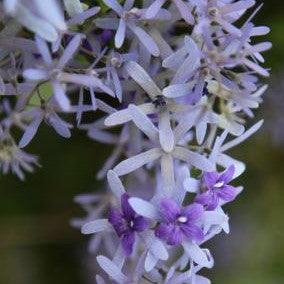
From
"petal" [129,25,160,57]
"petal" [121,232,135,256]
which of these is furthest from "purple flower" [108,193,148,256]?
"petal" [129,25,160,57]

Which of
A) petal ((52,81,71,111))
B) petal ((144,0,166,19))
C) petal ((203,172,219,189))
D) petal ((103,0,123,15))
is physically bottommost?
petal ((203,172,219,189))

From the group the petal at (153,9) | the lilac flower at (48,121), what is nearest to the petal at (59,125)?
the lilac flower at (48,121)

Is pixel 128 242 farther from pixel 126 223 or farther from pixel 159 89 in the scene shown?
pixel 159 89

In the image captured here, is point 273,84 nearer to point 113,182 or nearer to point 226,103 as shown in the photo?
point 226,103

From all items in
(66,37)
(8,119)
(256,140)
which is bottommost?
(256,140)

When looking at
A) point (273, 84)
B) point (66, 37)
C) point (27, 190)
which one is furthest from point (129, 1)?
point (27, 190)

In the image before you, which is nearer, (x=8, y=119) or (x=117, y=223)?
(x=117, y=223)

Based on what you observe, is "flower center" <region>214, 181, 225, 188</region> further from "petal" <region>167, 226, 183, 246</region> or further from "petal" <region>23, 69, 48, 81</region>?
"petal" <region>23, 69, 48, 81</region>
